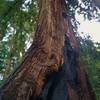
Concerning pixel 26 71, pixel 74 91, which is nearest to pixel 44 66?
pixel 26 71

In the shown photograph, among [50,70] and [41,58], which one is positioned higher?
[41,58]

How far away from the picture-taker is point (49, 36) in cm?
569

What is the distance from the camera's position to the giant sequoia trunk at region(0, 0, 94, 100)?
194 inches

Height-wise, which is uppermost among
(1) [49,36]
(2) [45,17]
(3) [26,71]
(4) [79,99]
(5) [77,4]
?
(5) [77,4]

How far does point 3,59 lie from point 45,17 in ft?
60.0

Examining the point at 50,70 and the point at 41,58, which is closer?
the point at 50,70

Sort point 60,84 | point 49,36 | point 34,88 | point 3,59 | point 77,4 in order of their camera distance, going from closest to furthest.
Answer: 1. point 34,88
2. point 60,84
3. point 49,36
4. point 77,4
5. point 3,59

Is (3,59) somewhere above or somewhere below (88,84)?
above

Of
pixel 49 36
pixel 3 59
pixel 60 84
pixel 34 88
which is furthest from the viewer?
pixel 3 59

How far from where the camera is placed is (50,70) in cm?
524

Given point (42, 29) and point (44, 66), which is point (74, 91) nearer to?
point (44, 66)

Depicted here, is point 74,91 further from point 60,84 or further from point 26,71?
point 26,71

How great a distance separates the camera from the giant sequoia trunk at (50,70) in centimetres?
493

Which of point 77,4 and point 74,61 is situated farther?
point 77,4
